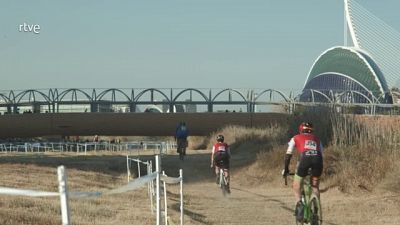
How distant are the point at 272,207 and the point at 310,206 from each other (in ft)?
17.9

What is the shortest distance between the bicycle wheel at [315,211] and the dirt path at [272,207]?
2.44 meters

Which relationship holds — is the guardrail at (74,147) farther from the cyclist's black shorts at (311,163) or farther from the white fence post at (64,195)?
the white fence post at (64,195)

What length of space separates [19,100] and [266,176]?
57639 millimetres

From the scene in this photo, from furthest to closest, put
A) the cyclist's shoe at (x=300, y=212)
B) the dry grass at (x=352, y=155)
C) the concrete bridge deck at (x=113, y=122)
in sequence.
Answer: the concrete bridge deck at (x=113, y=122), the dry grass at (x=352, y=155), the cyclist's shoe at (x=300, y=212)

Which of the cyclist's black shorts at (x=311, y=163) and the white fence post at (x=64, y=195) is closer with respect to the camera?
the white fence post at (x=64, y=195)

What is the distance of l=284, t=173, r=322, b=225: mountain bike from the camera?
11.8 meters

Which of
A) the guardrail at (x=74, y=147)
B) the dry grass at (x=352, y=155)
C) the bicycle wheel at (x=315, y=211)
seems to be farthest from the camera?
the guardrail at (x=74, y=147)

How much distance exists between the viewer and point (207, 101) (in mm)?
78812

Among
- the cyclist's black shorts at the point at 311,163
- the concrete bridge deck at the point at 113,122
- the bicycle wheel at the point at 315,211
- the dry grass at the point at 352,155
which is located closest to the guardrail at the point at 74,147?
the concrete bridge deck at the point at 113,122

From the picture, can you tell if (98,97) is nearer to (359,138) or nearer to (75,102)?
(75,102)

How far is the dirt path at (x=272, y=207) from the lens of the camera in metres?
14.7

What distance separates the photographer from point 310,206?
1195 centimetres

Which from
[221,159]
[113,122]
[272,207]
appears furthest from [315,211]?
[113,122]

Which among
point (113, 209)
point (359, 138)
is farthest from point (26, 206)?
point (359, 138)
